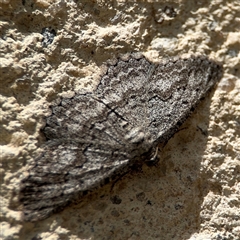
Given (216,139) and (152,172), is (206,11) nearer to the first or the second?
(216,139)

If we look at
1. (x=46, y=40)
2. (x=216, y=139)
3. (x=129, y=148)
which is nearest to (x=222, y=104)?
(x=216, y=139)

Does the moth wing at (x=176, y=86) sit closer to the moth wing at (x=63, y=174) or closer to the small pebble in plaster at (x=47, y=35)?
the moth wing at (x=63, y=174)

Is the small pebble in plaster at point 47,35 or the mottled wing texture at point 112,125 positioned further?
the small pebble in plaster at point 47,35

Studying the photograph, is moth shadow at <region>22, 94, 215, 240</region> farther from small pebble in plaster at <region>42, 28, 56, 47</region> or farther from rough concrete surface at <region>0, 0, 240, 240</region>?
small pebble in plaster at <region>42, 28, 56, 47</region>

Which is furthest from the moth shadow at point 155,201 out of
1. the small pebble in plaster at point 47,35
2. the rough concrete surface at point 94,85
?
the small pebble in plaster at point 47,35

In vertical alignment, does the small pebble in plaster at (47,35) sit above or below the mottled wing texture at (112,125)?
above

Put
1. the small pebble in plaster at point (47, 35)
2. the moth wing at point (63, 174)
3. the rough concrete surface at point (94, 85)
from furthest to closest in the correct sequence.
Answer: the small pebble in plaster at point (47, 35), the rough concrete surface at point (94, 85), the moth wing at point (63, 174)
